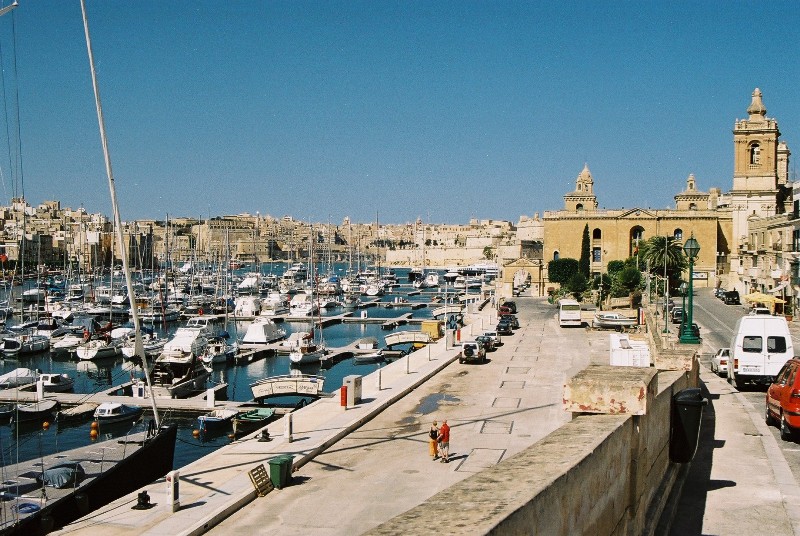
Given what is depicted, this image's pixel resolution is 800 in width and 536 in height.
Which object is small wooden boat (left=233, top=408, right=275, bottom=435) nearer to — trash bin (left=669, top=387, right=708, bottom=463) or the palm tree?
trash bin (left=669, top=387, right=708, bottom=463)

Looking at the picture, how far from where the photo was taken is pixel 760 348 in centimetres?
1830

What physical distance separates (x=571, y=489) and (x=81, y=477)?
1484cm

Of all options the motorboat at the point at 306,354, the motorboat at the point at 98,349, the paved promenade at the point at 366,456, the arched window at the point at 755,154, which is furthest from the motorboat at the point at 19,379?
the arched window at the point at 755,154

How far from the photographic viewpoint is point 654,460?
812cm

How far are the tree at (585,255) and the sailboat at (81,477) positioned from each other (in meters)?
59.4

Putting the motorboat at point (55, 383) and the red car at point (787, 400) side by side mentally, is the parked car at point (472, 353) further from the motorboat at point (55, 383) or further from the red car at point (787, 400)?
the red car at point (787, 400)

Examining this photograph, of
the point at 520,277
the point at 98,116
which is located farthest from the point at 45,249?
the point at 98,116

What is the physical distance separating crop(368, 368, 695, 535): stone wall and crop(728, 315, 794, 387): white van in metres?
10.7

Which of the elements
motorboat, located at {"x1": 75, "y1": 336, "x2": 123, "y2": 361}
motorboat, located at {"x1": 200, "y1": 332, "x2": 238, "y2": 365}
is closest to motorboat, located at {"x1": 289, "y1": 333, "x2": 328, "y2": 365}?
motorboat, located at {"x1": 200, "y1": 332, "x2": 238, "y2": 365}

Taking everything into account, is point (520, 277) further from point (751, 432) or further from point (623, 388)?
point (623, 388)

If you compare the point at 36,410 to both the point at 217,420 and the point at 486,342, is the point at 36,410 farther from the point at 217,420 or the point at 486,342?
the point at 486,342

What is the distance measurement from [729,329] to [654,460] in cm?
3245

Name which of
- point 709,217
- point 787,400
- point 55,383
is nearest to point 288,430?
point 787,400

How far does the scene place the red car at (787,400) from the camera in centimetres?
1218
